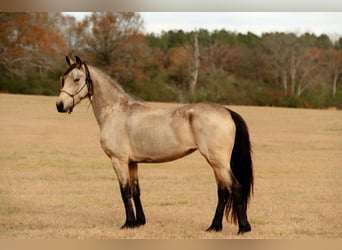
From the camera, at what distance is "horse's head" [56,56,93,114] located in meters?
8.20

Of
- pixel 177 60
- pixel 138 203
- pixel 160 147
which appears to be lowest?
pixel 138 203

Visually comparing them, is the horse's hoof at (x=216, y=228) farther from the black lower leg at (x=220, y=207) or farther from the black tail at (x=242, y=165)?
the black tail at (x=242, y=165)

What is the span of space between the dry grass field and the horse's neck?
24cm

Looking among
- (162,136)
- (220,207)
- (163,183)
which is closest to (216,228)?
(220,207)

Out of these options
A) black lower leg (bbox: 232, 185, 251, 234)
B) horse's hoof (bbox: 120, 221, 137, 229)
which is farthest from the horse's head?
black lower leg (bbox: 232, 185, 251, 234)

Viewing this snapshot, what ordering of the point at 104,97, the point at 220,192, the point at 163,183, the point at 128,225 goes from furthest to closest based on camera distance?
the point at 163,183
the point at 104,97
the point at 128,225
the point at 220,192

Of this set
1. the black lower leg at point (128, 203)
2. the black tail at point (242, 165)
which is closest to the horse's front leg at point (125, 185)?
the black lower leg at point (128, 203)

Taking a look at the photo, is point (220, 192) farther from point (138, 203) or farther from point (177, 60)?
point (177, 60)

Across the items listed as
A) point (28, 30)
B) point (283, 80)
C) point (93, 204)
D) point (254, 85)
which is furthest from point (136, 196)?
point (28, 30)

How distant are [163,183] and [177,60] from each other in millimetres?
8805

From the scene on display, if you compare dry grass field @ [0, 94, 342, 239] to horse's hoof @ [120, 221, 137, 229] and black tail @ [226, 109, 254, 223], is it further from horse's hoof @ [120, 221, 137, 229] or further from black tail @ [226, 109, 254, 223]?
black tail @ [226, 109, 254, 223]

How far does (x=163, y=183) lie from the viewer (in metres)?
13.2

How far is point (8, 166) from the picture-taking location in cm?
1606

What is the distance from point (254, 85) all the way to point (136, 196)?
14.2 m
